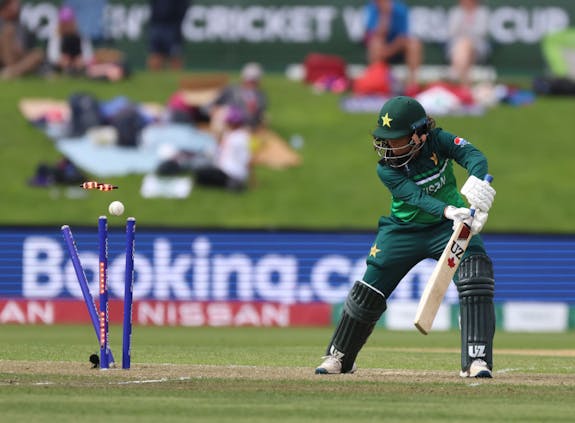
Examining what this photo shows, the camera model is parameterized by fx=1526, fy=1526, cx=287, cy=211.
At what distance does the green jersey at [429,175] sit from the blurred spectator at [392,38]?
510 inches

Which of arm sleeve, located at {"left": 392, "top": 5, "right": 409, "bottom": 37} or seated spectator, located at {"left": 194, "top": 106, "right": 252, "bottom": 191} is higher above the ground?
arm sleeve, located at {"left": 392, "top": 5, "right": 409, "bottom": 37}

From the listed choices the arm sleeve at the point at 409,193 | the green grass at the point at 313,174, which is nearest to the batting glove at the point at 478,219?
the arm sleeve at the point at 409,193

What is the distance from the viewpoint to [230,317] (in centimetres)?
1705

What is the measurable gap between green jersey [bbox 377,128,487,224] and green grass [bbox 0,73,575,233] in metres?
9.36

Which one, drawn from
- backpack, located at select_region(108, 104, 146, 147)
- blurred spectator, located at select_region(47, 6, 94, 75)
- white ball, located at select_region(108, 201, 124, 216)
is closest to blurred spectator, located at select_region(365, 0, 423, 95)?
backpack, located at select_region(108, 104, 146, 147)

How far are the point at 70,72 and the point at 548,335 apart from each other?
10.2 m

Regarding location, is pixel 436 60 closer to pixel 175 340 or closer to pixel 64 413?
pixel 175 340

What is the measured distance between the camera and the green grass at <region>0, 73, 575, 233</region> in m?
19.5

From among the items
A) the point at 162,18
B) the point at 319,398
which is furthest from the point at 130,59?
the point at 319,398

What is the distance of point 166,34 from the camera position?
23.8 m

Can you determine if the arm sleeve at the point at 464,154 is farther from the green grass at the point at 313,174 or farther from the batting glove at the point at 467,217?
the green grass at the point at 313,174

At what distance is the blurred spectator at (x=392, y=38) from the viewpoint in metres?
22.2

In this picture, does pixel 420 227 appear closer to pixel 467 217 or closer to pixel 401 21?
pixel 467 217

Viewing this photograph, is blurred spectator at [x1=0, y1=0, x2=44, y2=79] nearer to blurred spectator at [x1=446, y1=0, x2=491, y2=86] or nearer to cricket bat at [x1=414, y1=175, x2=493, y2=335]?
blurred spectator at [x1=446, y1=0, x2=491, y2=86]
